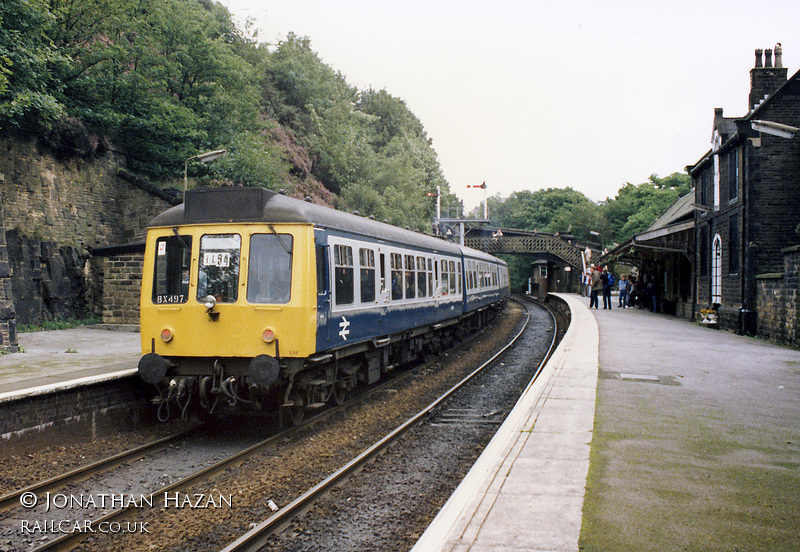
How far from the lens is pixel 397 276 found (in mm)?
11102

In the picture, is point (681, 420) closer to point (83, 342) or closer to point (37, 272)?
point (83, 342)

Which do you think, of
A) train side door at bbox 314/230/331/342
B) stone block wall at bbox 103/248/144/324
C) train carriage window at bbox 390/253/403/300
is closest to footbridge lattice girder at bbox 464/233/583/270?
stone block wall at bbox 103/248/144/324

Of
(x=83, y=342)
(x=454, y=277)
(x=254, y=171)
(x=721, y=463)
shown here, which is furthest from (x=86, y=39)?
(x=721, y=463)

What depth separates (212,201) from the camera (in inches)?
306

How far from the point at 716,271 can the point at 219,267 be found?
18.8 m

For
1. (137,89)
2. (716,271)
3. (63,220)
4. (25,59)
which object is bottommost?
(716,271)

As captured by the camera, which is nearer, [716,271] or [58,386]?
[58,386]

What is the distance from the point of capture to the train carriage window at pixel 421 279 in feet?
41.0

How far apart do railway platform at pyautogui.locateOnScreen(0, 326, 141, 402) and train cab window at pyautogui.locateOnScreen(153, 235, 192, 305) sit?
1.24 meters

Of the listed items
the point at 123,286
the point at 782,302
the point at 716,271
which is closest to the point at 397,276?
the point at 123,286

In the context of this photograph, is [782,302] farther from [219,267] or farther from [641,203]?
[641,203]

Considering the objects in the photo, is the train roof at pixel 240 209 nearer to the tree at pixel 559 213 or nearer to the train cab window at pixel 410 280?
the train cab window at pixel 410 280

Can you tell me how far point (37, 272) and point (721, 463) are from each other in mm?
17764

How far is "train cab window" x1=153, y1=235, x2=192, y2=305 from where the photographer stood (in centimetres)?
775
